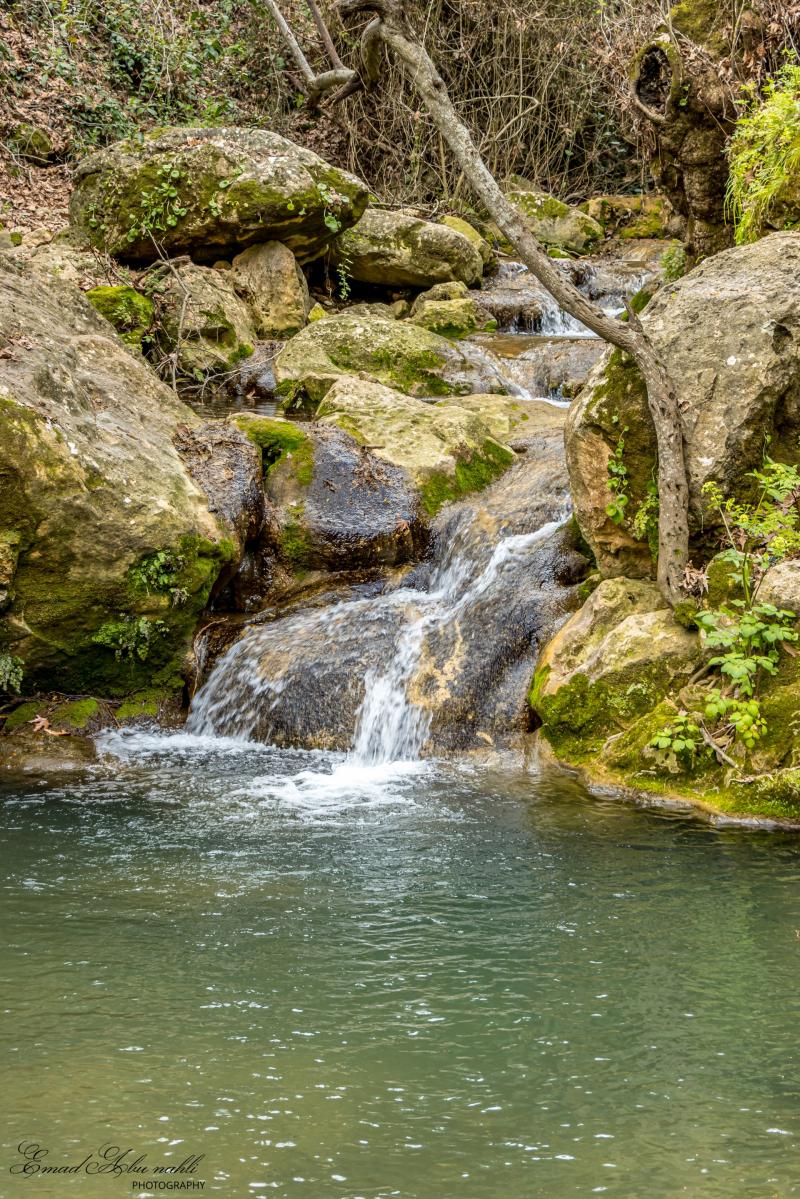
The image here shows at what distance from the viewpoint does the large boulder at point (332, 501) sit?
28.1ft

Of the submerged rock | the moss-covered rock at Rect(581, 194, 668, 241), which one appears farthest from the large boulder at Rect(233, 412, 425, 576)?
the moss-covered rock at Rect(581, 194, 668, 241)

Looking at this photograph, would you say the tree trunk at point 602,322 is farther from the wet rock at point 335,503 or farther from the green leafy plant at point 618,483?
the wet rock at point 335,503

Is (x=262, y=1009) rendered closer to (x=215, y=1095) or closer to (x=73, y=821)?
(x=215, y=1095)

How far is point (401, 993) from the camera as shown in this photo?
4.01 m

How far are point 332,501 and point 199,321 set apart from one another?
4.77 metres

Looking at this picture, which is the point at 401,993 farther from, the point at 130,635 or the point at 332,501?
the point at 332,501

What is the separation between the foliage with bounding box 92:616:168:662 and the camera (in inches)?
294

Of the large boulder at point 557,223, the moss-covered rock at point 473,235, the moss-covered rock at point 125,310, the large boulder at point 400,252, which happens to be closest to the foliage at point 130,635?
the moss-covered rock at point 125,310

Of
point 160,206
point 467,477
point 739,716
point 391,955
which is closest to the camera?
point 391,955

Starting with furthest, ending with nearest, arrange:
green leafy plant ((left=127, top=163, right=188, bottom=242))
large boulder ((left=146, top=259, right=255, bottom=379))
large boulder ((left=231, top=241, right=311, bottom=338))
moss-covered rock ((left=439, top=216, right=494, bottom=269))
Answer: moss-covered rock ((left=439, top=216, right=494, bottom=269))
large boulder ((left=231, top=241, right=311, bottom=338))
green leafy plant ((left=127, top=163, right=188, bottom=242))
large boulder ((left=146, top=259, right=255, bottom=379))

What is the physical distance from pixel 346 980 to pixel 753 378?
424cm

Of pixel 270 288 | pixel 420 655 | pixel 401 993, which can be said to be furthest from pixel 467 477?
pixel 270 288

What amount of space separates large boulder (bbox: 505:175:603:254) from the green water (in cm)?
1389

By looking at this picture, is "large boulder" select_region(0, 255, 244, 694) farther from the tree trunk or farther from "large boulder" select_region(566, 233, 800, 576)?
the tree trunk
